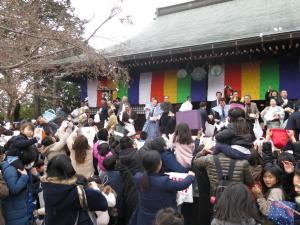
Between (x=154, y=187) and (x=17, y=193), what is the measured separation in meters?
1.58

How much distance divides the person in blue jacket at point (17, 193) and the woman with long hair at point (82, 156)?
886 mm

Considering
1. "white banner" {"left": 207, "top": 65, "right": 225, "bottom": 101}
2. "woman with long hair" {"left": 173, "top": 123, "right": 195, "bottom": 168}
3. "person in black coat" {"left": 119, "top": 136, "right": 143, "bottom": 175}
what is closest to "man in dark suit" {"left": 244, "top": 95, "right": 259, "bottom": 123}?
"white banner" {"left": 207, "top": 65, "right": 225, "bottom": 101}

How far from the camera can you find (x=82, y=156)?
4.91 m

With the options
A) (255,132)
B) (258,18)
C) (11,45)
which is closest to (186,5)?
(258,18)

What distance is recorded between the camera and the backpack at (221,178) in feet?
12.1

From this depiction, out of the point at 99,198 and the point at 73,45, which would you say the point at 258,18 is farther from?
the point at 99,198

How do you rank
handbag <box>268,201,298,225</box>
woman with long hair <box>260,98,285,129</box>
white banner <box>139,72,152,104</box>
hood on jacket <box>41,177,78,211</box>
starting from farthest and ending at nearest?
white banner <box>139,72,152,104</box>, woman with long hair <box>260,98,285,129</box>, handbag <box>268,201,298,225</box>, hood on jacket <box>41,177,78,211</box>

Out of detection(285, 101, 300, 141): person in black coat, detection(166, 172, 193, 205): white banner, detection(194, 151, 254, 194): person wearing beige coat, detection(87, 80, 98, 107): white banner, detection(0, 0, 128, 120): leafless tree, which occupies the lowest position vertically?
detection(166, 172, 193, 205): white banner

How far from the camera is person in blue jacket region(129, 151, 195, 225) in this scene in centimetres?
340

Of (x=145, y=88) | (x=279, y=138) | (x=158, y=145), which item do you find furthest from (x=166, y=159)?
(x=145, y=88)

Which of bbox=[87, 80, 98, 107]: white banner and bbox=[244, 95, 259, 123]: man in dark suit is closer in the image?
bbox=[244, 95, 259, 123]: man in dark suit

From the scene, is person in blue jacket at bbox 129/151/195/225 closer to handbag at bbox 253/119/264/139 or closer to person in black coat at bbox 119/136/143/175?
person in black coat at bbox 119/136/143/175

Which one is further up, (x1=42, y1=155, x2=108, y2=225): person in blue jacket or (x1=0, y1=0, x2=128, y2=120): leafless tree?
(x1=0, y1=0, x2=128, y2=120): leafless tree

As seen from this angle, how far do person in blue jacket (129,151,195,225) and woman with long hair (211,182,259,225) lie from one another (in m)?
0.61
